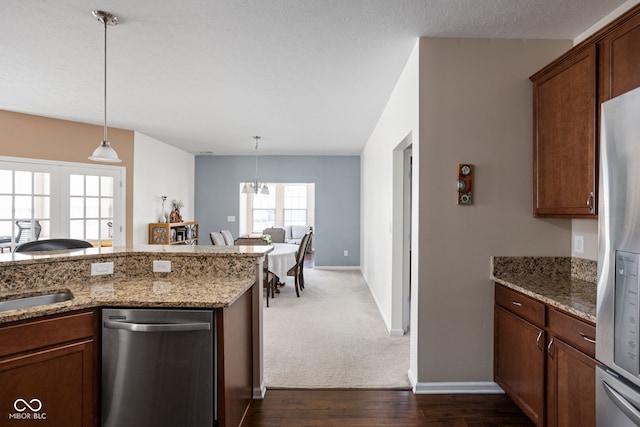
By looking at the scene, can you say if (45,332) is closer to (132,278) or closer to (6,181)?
(132,278)

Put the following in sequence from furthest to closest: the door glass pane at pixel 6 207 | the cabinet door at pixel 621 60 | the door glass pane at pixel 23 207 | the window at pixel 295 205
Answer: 1. the window at pixel 295 205
2. the door glass pane at pixel 23 207
3. the door glass pane at pixel 6 207
4. the cabinet door at pixel 621 60

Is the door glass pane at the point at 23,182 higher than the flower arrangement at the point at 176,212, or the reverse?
the door glass pane at the point at 23,182

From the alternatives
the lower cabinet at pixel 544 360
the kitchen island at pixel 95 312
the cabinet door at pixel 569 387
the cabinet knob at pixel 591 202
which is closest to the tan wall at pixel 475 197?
the lower cabinet at pixel 544 360

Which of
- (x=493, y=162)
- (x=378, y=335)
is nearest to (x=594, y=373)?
(x=493, y=162)

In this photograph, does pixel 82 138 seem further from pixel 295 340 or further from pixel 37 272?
pixel 295 340

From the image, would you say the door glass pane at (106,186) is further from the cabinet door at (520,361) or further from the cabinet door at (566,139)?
the cabinet door at (566,139)

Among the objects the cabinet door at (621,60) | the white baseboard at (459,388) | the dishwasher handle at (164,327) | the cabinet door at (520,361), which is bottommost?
the white baseboard at (459,388)

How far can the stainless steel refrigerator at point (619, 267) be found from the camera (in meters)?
1.22

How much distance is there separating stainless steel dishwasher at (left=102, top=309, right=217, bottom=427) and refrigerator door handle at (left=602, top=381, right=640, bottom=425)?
5.90 ft

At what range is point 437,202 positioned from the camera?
2.40 meters

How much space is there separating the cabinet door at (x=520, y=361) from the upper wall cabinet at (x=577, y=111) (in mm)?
762

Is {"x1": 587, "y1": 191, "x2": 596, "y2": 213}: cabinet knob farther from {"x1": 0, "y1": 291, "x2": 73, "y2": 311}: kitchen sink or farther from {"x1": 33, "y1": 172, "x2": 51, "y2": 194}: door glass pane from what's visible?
{"x1": 33, "y1": 172, "x2": 51, "y2": 194}: door glass pane

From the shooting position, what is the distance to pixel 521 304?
203cm

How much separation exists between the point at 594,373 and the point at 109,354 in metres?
2.37
